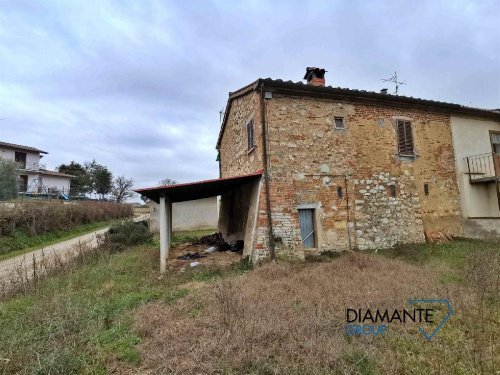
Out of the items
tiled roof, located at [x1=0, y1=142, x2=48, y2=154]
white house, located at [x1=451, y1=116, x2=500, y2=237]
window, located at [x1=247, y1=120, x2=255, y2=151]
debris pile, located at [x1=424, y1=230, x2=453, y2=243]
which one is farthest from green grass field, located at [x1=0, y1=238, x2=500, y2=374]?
tiled roof, located at [x1=0, y1=142, x2=48, y2=154]

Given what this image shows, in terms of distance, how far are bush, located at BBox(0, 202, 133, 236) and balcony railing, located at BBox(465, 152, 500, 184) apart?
20.4m

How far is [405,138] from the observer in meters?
11.8

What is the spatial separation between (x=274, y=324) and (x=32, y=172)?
43.5 meters

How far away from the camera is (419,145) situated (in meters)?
11.9

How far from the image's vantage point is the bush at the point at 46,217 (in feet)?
54.4

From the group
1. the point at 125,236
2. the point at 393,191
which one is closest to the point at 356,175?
the point at 393,191

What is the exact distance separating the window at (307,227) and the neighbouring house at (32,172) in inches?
1363

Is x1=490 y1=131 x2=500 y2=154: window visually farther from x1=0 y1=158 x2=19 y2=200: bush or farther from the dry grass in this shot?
x1=0 y1=158 x2=19 y2=200: bush

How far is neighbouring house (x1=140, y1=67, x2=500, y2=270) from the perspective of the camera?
9781 millimetres

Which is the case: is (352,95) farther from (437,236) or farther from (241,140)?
(437,236)

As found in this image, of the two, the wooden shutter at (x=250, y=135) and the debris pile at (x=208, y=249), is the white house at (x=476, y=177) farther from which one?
the debris pile at (x=208, y=249)

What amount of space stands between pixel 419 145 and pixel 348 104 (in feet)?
11.4

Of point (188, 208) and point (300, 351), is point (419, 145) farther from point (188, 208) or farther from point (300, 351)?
point (188, 208)

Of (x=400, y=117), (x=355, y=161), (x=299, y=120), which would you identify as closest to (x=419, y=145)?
(x=400, y=117)
